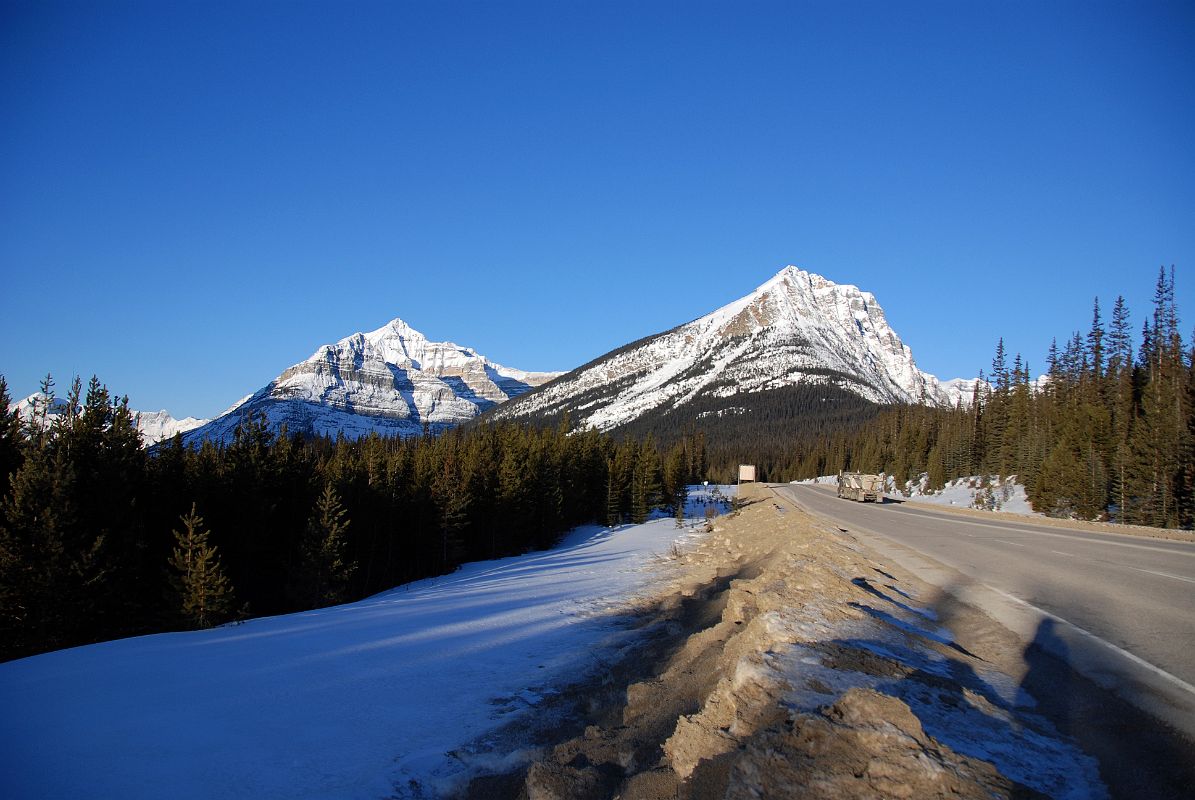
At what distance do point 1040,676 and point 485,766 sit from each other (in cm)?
597

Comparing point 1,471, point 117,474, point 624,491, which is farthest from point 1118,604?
point 624,491

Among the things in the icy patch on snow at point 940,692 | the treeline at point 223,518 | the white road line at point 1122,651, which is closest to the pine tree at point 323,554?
the treeline at point 223,518

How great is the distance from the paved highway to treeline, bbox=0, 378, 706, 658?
2191 centimetres

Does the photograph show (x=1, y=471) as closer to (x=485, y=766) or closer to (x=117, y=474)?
(x=117, y=474)

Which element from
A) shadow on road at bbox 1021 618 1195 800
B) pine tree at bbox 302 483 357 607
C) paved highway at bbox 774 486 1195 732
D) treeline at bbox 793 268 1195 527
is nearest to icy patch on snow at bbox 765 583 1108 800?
shadow on road at bbox 1021 618 1195 800

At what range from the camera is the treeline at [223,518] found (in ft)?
59.3

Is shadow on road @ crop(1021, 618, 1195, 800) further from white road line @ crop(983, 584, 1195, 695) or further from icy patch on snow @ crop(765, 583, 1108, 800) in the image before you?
white road line @ crop(983, 584, 1195, 695)

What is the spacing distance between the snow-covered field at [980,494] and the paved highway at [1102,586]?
25458mm

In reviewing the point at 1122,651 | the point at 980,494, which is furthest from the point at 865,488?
the point at 1122,651

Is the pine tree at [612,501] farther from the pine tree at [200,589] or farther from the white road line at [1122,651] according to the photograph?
the white road line at [1122,651]

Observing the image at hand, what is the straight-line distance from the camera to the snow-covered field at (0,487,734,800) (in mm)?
5613

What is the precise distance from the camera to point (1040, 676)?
21.8 feet

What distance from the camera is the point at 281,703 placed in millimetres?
7520

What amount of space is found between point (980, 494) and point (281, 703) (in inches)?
2385
